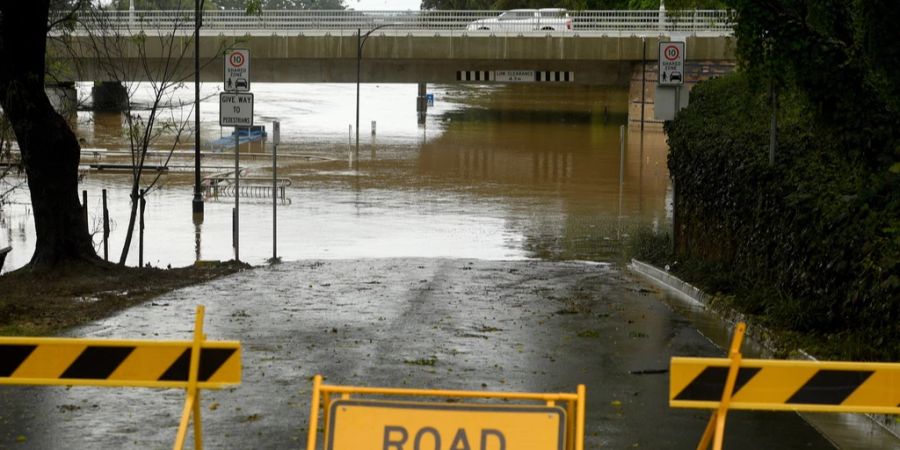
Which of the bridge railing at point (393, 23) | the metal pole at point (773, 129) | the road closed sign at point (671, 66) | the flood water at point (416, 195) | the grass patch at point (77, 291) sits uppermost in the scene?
the bridge railing at point (393, 23)

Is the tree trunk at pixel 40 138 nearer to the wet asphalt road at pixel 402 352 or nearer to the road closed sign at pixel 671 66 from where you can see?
the wet asphalt road at pixel 402 352

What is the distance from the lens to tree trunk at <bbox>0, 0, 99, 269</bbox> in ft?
Answer: 57.8

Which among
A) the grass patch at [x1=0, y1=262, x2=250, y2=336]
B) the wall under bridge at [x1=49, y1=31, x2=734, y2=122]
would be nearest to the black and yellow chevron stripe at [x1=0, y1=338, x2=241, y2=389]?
the grass patch at [x1=0, y1=262, x2=250, y2=336]

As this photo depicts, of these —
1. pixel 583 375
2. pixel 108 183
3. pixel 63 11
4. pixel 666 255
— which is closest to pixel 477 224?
pixel 666 255

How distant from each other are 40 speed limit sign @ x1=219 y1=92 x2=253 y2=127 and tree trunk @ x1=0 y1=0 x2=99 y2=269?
4.32 m

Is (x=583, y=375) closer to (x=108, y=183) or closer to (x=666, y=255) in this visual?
(x=666, y=255)

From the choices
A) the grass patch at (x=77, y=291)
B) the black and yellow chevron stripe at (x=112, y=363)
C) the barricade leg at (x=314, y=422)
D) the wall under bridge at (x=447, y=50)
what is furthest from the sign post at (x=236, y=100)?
the wall under bridge at (x=447, y=50)

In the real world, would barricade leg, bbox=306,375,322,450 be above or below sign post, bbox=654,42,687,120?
below

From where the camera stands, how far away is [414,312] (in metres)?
14.6

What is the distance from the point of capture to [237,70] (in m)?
23.7

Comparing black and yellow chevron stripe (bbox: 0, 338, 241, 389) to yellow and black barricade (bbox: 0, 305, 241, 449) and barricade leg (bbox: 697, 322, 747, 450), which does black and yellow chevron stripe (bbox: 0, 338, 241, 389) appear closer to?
yellow and black barricade (bbox: 0, 305, 241, 449)

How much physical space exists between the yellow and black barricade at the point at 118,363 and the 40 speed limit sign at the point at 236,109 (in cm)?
1666

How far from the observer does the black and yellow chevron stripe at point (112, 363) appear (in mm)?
5848

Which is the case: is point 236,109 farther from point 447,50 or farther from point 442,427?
point 447,50
